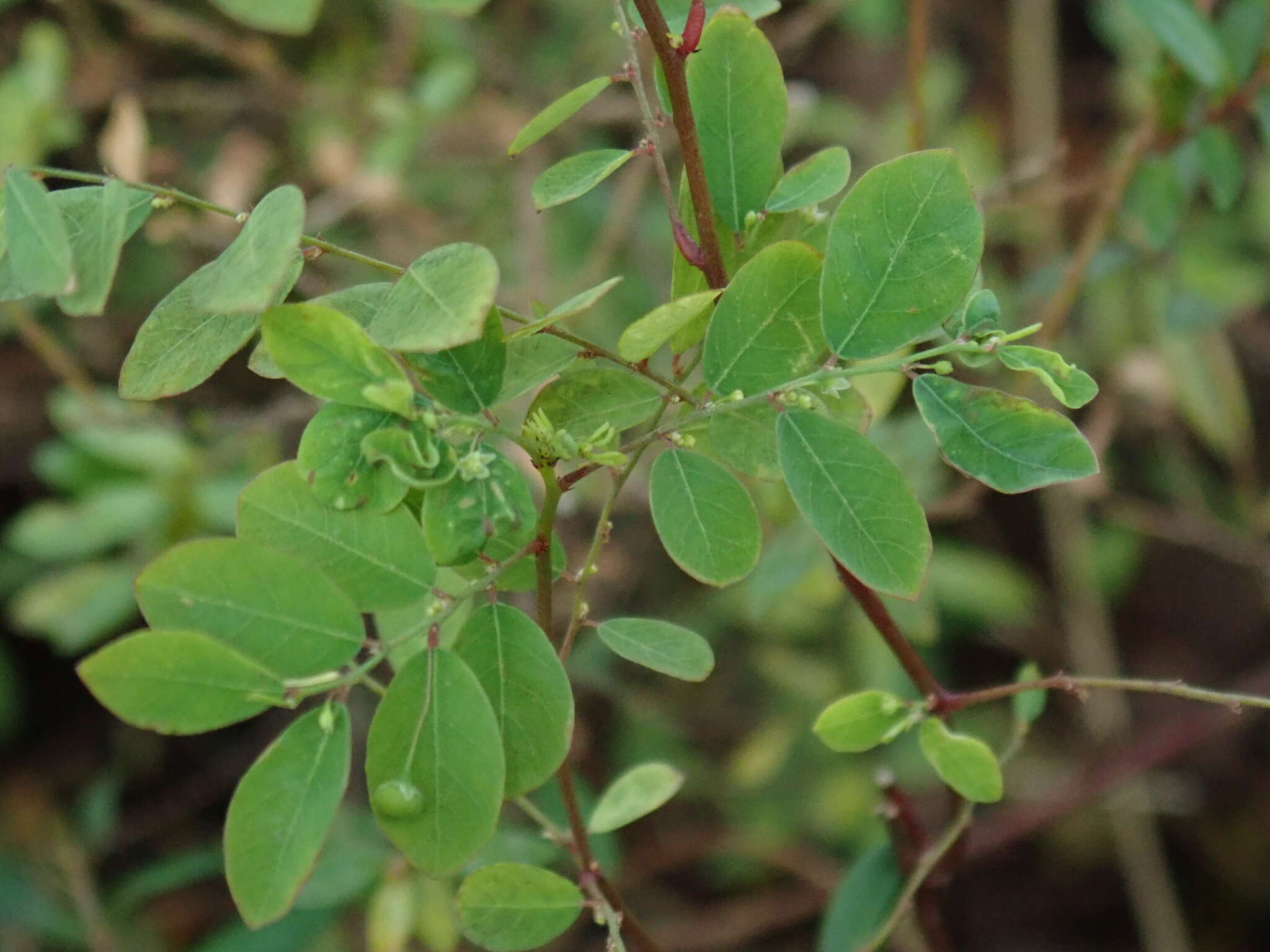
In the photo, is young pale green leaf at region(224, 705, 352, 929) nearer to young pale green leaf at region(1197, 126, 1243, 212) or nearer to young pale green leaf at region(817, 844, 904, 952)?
young pale green leaf at region(817, 844, 904, 952)

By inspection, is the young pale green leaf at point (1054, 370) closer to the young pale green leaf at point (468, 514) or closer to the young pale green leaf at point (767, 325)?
the young pale green leaf at point (767, 325)

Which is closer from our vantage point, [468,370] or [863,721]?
[468,370]

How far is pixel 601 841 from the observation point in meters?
1.25

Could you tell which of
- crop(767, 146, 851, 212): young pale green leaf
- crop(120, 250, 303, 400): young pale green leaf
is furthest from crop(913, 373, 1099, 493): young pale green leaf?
crop(120, 250, 303, 400): young pale green leaf

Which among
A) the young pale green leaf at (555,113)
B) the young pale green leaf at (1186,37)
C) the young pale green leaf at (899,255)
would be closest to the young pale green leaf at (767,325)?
the young pale green leaf at (899,255)

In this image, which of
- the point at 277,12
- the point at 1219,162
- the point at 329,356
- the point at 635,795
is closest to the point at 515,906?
the point at 635,795

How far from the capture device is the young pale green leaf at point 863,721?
0.73 metres

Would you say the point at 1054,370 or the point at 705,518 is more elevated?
the point at 1054,370

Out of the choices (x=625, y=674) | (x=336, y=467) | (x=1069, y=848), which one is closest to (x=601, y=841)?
(x=625, y=674)

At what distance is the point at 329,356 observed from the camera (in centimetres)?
55

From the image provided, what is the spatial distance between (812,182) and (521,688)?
13.1 inches

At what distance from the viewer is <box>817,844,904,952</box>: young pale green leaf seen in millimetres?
933

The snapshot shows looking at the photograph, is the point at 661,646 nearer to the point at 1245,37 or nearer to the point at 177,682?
the point at 177,682

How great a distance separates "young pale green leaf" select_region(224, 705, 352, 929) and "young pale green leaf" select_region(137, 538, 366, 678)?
3 cm
